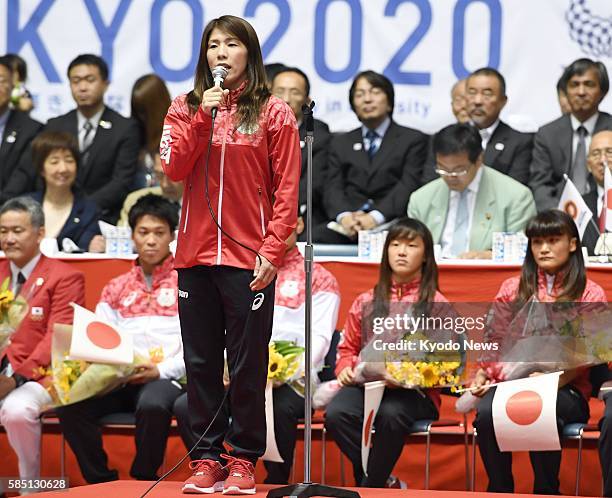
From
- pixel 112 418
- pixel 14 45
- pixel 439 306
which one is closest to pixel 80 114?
pixel 14 45

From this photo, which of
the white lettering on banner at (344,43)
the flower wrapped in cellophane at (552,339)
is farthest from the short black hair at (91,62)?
the flower wrapped in cellophane at (552,339)

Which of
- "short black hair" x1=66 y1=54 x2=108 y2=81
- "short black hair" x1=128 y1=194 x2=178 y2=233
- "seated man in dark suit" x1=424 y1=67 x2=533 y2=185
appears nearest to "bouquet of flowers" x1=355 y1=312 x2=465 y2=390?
"short black hair" x1=128 y1=194 x2=178 y2=233

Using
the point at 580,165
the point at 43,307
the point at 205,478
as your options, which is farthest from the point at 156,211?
the point at 580,165

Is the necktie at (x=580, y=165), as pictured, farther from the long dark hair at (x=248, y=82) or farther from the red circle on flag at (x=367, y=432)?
the long dark hair at (x=248, y=82)

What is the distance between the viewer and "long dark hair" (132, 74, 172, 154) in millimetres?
7583

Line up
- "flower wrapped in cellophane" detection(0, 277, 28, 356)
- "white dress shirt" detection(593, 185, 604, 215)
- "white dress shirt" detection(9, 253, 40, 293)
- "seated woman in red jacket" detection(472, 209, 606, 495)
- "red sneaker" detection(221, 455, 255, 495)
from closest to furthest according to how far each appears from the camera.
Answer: "red sneaker" detection(221, 455, 255, 495)
"seated woman in red jacket" detection(472, 209, 606, 495)
"flower wrapped in cellophane" detection(0, 277, 28, 356)
"white dress shirt" detection(9, 253, 40, 293)
"white dress shirt" detection(593, 185, 604, 215)

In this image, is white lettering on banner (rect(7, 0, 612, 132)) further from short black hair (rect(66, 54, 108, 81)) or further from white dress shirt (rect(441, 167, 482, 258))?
white dress shirt (rect(441, 167, 482, 258))

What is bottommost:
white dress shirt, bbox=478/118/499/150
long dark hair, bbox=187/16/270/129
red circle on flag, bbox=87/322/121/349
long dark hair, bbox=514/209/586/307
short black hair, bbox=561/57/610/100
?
red circle on flag, bbox=87/322/121/349

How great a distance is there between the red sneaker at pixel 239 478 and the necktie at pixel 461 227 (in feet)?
8.57

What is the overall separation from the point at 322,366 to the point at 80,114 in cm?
282

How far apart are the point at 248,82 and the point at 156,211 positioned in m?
1.77

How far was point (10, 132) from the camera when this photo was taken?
7777 mm

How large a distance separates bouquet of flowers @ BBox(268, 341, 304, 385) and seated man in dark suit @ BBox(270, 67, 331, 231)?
5.72 ft

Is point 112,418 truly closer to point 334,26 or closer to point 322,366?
point 322,366
